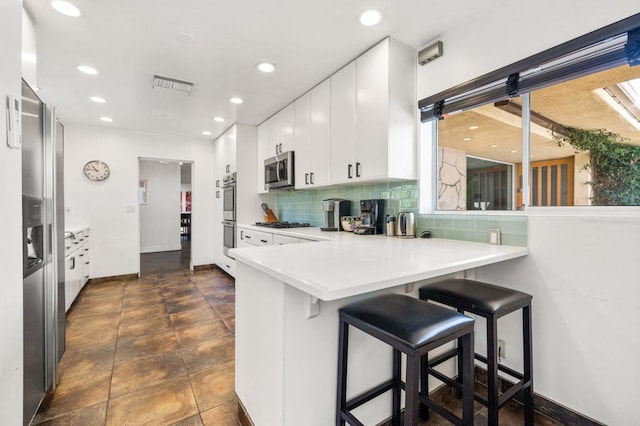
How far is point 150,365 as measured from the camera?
81.4 inches

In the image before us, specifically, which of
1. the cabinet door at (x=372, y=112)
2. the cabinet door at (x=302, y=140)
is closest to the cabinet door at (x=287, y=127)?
the cabinet door at (x=302, y=140)

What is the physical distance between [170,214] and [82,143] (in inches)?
135

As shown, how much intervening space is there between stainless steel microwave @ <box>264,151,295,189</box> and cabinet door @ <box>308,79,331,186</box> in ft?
1.39

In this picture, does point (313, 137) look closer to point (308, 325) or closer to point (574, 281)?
point (308, 325)

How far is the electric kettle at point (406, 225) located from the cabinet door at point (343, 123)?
0.55 metres

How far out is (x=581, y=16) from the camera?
1435 mm

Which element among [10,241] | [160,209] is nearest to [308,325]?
[10,241]

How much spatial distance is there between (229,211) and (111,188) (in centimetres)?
189

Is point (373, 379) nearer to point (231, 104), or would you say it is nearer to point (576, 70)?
point (576, 70)

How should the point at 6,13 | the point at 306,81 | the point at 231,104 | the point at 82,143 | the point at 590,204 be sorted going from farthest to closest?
the point at 82,143 → the point at 231,104 → the point at 306,81 → the point at 590,204 → the point at 6,13

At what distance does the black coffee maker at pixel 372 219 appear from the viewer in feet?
8.41

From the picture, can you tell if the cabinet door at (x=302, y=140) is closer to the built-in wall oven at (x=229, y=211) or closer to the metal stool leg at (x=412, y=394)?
the built-in wall oven at (x=229, y=211)

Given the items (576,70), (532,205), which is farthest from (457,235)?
(576,70)

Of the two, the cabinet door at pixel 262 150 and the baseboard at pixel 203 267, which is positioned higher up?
the cabinet door at pixel 262 150
